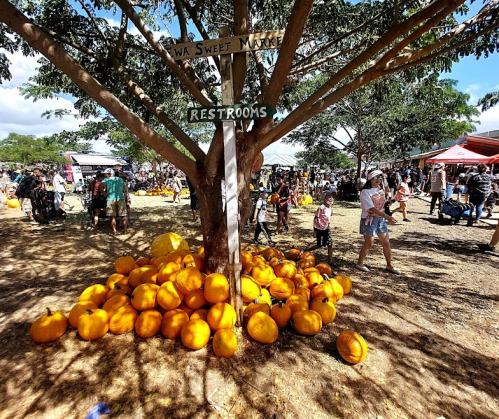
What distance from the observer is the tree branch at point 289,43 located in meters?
2.73

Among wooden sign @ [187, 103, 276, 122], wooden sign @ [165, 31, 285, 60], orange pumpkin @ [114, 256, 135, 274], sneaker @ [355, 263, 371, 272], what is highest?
wooden sign @ [165, 31, 285, 60]

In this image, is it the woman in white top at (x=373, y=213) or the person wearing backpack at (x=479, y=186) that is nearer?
the woman in white top at (x=373, y=213)

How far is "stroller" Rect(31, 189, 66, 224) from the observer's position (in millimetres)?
9680

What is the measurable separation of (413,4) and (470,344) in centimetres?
652

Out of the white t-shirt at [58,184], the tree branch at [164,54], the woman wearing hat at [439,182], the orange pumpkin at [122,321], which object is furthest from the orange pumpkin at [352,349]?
the white t-shirt at [58,184]

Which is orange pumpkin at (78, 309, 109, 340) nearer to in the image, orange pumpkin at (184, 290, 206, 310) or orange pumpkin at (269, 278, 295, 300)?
orange pumpkin at (184, 290, 206, 310)

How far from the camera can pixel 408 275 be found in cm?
509

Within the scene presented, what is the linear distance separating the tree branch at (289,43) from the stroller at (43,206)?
33.7ft

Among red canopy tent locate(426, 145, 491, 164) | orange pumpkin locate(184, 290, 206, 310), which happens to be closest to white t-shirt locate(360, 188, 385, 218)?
orange pumpkin locate(184, 290, 206, 310)

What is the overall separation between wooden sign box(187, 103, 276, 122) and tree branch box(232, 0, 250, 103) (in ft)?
2.65

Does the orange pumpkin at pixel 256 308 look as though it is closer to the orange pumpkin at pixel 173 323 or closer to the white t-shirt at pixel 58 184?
the orange pumpkin at pixel 173 323

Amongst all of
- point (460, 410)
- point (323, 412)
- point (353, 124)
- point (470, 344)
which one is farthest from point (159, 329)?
point (353, 124)

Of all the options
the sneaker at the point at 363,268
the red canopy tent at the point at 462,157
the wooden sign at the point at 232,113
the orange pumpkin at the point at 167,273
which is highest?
the red canopy tent at the point at 462,157

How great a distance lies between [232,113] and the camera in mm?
2871
